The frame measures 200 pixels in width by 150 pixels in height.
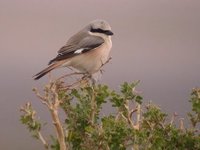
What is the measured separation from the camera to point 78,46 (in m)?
6.93

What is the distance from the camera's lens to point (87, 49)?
277 inches

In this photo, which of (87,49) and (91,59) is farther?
(87,49)

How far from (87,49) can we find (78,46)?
13 centimetres

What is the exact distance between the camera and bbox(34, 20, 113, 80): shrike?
6812mm

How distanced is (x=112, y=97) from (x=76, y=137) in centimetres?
31

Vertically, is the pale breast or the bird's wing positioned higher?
the bird's wing

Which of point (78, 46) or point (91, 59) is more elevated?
point (78, 46)

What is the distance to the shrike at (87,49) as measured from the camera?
6.81 m

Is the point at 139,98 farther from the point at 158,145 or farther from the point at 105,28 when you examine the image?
the point at 105,28

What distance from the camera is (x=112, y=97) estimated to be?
464cm

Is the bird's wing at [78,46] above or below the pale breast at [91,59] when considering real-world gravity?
above

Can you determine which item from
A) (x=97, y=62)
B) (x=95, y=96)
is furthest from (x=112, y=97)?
(x=97, y=62)

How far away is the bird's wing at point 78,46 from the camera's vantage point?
6836 mm

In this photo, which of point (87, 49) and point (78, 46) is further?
point (87, 49)
